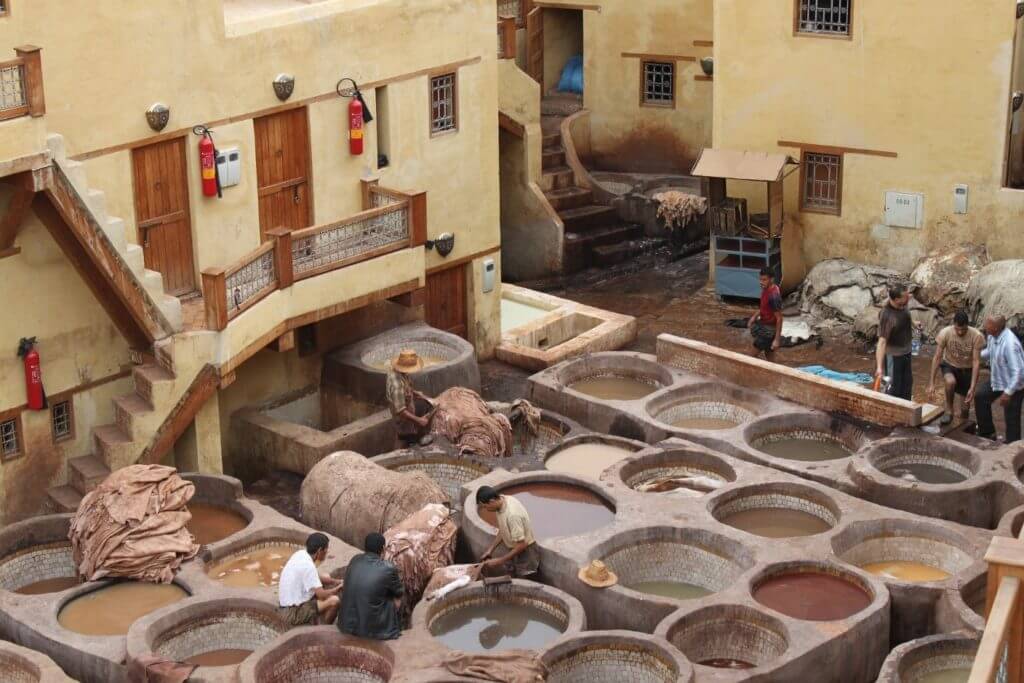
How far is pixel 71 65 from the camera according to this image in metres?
20.6

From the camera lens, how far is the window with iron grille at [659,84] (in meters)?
34.9

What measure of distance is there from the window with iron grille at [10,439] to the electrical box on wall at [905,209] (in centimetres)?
1423

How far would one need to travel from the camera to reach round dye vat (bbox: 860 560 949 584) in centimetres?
2028

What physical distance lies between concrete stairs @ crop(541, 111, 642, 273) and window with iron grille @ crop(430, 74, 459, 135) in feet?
21.4

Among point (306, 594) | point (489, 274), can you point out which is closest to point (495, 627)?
point (306, 594)

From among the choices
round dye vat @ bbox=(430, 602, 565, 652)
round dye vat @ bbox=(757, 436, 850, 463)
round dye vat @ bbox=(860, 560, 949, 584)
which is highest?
round dye vat @ bbox=(757, 436, 850, 463)

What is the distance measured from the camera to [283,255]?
886 inches

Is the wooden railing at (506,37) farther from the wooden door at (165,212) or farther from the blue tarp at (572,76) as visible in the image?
the wooden door at (165,212)

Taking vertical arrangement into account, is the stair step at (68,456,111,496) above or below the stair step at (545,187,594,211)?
below

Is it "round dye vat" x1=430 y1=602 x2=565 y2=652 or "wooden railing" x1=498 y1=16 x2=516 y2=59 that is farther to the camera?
"wooden railing" x1=498 y1=16 x2=516 y2=59

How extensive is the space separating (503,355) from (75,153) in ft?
27.2

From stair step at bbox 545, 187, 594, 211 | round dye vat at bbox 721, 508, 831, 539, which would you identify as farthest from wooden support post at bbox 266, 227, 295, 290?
stair step at bbox 545, 187, 594, 211

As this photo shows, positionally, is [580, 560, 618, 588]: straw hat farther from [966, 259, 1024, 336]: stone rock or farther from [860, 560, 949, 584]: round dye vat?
[966, 259, 1024, 336]: stone rock

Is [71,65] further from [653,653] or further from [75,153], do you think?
[653,653]
